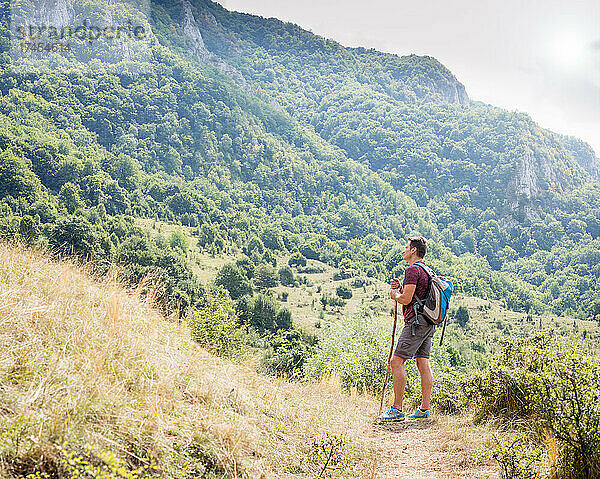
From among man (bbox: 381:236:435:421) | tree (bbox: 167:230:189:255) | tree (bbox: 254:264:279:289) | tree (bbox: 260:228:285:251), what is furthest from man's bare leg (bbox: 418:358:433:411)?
tree (bbox: 260:228:285:251)

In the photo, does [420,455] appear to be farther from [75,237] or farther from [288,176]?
[288,176]

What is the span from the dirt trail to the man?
268 millimetres

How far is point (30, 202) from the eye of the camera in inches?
2724

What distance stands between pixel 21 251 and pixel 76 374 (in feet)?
11.5

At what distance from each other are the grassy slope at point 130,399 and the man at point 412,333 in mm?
441

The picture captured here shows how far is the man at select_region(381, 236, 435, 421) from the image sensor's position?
5.21 m

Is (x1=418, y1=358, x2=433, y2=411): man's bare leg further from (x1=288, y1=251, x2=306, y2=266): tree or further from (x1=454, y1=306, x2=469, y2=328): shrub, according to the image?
(x1=288, y1=251, x2=306, y2=266): tree

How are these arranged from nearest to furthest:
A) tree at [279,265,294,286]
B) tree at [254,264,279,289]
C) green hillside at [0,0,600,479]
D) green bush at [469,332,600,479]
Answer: green bush at [469,332,600,479]
green hillside at [0,0,600,479]
tree at [254,264,279,289]
tree at [279,265,294,286]

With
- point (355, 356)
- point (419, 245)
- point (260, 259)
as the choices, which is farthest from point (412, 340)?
point (260, 259)

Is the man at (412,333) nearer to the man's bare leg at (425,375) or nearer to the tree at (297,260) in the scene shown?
the man's bare leg at (425,375)

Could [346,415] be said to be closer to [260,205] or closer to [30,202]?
[30,202]

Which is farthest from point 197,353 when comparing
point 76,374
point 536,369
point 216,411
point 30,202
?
point 30,202

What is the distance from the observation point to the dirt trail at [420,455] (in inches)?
154

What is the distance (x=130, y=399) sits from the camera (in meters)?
→ 3.34
